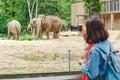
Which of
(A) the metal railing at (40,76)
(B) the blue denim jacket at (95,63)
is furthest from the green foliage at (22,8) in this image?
(B) the blue denim jacket at (95,63)

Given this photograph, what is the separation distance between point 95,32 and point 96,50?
0.76 ft

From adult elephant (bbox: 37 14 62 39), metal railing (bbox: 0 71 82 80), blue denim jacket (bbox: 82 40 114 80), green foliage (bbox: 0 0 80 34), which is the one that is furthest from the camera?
green foliage (bbox: 0 0 80 34)

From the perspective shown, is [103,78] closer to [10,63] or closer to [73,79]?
[73,79]

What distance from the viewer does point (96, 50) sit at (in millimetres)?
5156

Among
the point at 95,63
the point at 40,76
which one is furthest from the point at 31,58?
the point at 95,63

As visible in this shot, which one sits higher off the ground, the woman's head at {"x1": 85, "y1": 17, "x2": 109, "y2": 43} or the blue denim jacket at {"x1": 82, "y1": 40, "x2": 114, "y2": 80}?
the woman's head at {"x1": 85, "y1": 17, "x2": 109, "y2": 43}

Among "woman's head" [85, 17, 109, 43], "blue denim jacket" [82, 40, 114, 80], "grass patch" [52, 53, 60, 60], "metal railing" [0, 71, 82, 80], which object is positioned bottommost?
"grass patch" [52, 53, 60, 60]

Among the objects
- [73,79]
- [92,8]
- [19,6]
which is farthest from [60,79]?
[19,6]

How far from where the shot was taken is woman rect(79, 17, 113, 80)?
16.8ft

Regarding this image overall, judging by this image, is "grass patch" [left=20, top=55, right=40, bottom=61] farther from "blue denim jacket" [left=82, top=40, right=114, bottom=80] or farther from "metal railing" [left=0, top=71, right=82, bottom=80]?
"blue denim jacket" [left=82, top=40, right=114, bottom=80]

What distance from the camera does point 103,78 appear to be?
17.0 ft

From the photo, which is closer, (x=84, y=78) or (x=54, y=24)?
(x=84, y=78)

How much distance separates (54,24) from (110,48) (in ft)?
103

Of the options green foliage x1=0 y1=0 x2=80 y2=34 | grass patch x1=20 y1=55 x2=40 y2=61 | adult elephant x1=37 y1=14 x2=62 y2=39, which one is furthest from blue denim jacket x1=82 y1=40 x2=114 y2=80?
green foliage x1=0 y1=0 x2=80 y2=34
